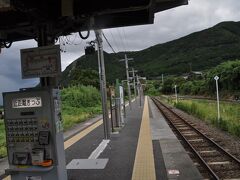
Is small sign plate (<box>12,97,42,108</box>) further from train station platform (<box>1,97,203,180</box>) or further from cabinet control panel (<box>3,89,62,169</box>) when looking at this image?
train station platform (<box>1,97,203,180</box>)

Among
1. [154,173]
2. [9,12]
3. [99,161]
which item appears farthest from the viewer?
[99,161]

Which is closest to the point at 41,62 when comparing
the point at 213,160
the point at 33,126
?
the point at 33,126

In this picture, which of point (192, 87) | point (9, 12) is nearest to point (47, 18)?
point (9, 12)

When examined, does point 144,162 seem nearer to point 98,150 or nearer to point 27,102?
point 98,150

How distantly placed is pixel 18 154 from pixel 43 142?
60 cm

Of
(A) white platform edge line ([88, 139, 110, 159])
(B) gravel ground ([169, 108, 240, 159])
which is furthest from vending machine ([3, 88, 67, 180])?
(B) gravel ground ([169, 108, 240, 159])

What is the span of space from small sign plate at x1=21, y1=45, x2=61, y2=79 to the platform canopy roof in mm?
523

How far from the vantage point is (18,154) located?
25.0 ft

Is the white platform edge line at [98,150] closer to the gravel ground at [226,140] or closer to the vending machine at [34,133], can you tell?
the gravel ground at [226,140]

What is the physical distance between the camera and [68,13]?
26.2ft

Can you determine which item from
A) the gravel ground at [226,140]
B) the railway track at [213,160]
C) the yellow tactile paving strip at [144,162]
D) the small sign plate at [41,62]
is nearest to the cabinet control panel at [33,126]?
the small sign plate at [41,62]

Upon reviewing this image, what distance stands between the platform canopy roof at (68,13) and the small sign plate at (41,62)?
1.72 feet

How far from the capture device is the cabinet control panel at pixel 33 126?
7387mm

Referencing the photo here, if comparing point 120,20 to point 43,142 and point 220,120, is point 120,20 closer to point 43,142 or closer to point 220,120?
point 43,142
